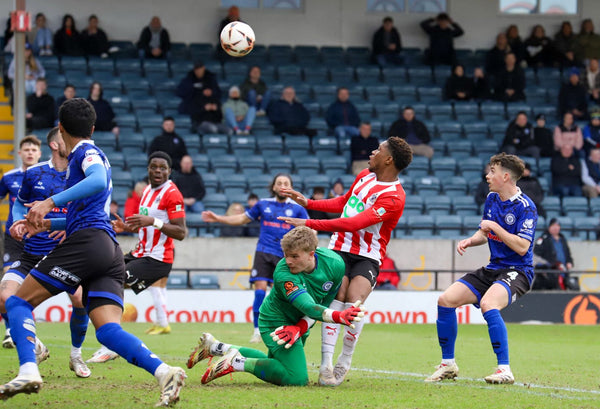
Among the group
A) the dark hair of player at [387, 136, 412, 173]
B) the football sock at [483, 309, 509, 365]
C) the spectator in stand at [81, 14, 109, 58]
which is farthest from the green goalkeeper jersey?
the spectator in stand at [81, 14, 109, 58]

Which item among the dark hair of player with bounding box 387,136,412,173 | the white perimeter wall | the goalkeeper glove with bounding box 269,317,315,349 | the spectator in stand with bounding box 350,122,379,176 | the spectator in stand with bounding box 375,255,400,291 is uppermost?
the white perimeter wall

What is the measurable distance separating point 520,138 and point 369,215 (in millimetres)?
13550

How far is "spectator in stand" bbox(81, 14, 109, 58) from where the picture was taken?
71.4ft

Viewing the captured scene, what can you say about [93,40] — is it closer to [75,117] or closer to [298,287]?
[75,117]

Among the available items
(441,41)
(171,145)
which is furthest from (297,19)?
(171,145)

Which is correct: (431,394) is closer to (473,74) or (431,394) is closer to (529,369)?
(529,369)

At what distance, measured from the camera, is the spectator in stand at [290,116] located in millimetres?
20484

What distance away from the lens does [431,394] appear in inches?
273

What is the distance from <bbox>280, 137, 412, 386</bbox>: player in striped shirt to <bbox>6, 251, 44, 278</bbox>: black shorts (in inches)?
101

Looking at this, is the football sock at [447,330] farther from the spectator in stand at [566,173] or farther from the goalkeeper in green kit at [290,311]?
the spectator in stand at [566,173]

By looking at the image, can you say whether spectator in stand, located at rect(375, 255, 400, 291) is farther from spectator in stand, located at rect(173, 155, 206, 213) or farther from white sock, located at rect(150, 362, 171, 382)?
white sock, located at rect(150, 362, 171, 382)

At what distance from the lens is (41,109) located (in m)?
18.9

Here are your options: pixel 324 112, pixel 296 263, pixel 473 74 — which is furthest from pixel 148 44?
pixel 296 263

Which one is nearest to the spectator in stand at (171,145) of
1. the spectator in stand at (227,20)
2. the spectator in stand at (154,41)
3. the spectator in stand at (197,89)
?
the spectator in stand at (197,89)
